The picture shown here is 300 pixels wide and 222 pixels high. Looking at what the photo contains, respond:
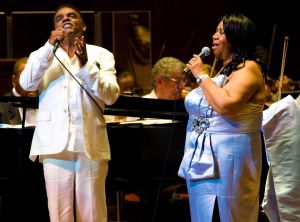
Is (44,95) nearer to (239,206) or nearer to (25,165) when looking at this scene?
(25,165)

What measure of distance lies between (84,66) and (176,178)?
1461mm

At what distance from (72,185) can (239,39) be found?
1.14 m

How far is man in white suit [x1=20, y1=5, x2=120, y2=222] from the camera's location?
3463mm

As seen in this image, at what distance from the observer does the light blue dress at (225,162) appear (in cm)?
312

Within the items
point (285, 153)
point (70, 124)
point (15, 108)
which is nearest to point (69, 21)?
point (70, 124)

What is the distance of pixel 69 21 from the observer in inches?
141

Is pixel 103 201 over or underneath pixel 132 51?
underneath

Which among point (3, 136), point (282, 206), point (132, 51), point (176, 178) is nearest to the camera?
point (282, 206)

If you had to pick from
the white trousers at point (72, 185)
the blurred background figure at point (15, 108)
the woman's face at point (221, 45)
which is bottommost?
the white trousers at point (72, 185)

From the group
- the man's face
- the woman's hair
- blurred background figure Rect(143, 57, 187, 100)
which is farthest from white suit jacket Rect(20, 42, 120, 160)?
blurred background figure Rect(143, 57, 187, 100)

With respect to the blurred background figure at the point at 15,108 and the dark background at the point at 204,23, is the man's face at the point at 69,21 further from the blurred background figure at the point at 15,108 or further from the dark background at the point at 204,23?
the dark background at the point at 204,23

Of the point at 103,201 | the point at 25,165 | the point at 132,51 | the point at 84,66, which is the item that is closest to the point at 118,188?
the point at 25,165

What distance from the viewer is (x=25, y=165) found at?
4.30 meters

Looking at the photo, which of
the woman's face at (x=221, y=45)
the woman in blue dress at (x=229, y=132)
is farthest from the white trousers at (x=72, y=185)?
the woman's face at (x=221, y=45)
